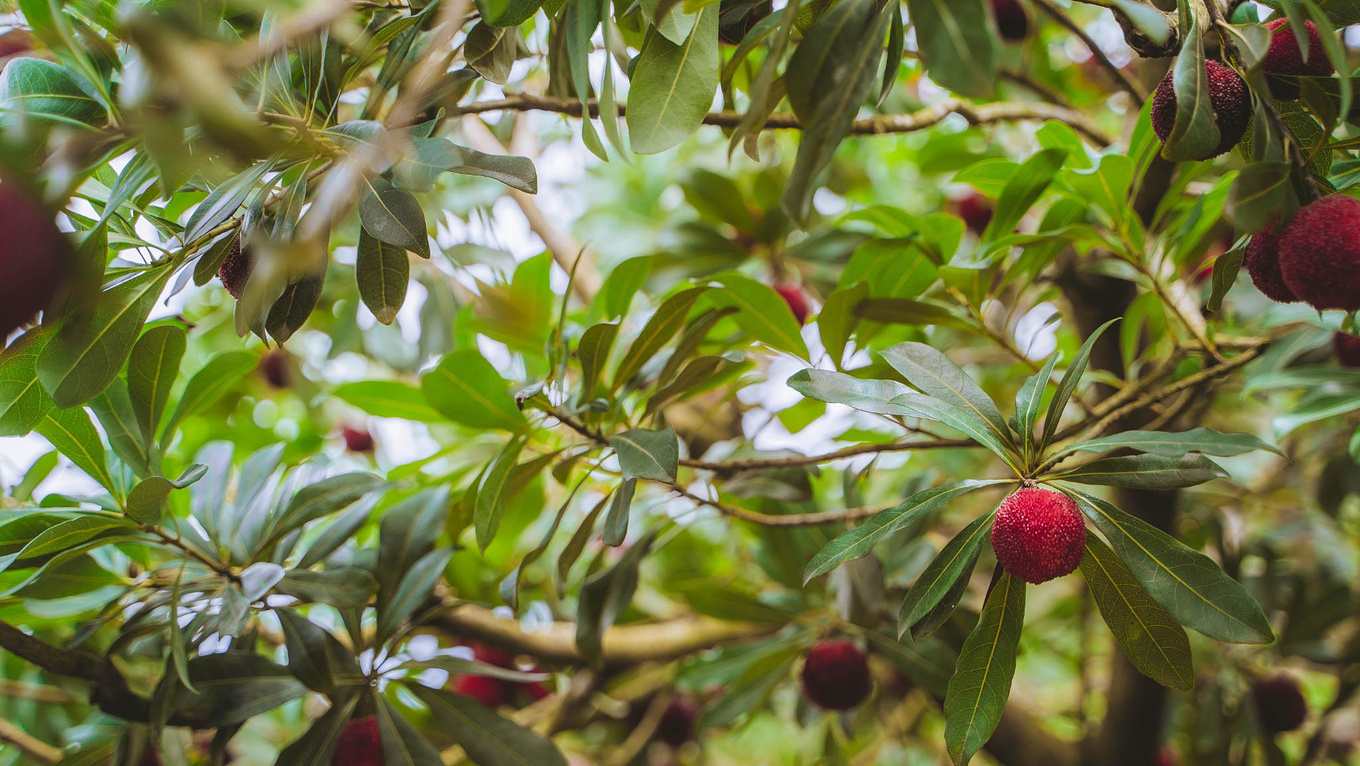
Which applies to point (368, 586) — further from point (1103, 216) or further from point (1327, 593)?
point (1327, 593)

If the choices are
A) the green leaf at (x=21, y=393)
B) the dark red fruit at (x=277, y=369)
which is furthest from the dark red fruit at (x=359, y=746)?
the dark red fruit at (x=277, y=369)

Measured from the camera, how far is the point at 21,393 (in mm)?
680

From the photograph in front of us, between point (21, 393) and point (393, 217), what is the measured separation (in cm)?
36

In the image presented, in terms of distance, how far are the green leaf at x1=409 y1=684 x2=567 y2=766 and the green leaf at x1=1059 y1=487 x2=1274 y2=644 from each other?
601mm

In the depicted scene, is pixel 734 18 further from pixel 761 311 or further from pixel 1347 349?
pixel 1347 349

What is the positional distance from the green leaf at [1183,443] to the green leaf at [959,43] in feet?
1.01

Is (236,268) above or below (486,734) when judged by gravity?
above

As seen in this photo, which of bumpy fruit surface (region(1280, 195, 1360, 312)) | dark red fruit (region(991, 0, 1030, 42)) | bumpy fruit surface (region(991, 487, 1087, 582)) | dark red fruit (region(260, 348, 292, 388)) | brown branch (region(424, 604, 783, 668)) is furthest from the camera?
dark red fruit (region(260, 348, 292, 388))

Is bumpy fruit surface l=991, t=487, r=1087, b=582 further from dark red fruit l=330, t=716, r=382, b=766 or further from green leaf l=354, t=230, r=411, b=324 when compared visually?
dark red fruit l=330, t=716, r=382, b=766

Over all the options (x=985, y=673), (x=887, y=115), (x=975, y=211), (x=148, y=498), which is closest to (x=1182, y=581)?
(x=985, y=673)

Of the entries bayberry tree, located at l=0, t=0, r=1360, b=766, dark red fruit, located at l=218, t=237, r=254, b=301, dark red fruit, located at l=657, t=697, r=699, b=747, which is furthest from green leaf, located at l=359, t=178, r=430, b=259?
dark red fruit, located at l=657, t=697, r=699, b=747

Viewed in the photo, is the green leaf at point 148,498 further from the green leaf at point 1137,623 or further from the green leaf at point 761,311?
the green leaf at point 1137,623

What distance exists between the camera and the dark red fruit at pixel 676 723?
1.58 metres

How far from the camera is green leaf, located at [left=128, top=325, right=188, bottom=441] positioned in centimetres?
77
